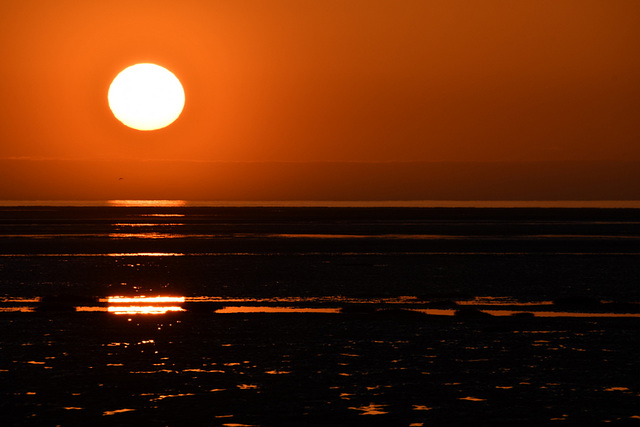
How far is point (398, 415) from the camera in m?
16.6

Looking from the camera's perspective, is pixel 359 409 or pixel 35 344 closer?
pixel 359 409

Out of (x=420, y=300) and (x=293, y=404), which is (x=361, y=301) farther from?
(x=293, y=404)

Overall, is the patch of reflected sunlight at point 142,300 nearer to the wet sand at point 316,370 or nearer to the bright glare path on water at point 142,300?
the bright glare path on water at point 142,300

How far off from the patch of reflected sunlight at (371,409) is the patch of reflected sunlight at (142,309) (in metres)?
15.1

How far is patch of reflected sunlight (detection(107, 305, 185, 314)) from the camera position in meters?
31.3

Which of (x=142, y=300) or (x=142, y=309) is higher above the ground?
(x=142, y=300)

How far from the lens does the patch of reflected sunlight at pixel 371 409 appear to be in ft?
54.9

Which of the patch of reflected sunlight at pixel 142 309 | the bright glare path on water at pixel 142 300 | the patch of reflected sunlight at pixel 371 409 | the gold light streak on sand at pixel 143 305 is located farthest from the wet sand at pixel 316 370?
the bright glare path on water at pixel 142 300

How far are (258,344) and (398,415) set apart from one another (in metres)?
8.35

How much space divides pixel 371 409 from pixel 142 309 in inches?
648

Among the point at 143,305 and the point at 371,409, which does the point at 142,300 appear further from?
the point at 371,409

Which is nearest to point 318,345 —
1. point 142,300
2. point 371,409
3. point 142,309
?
point 371,409

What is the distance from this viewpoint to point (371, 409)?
55.9ft

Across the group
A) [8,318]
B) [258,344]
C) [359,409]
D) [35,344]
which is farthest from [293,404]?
[8,318]
